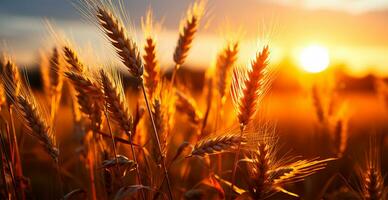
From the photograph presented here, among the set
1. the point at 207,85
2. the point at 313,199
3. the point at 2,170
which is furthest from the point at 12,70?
the point at 313,199

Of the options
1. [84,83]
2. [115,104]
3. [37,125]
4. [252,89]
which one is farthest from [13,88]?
[252,89]

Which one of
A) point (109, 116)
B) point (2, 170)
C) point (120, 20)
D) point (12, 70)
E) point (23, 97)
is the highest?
point (120, 20)

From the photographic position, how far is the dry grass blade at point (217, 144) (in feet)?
7.12

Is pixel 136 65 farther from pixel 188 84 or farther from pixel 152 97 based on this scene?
pixel 188 84

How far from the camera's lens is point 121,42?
7.22 feet

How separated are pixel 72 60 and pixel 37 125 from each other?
1.20 feet

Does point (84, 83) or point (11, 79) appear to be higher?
point (11, 79)

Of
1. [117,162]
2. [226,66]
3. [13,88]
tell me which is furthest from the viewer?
[226,66]

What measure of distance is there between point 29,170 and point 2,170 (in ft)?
10.0

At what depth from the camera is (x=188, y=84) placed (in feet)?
12.9

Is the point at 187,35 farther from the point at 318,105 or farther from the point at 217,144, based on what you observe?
the point at 318,105

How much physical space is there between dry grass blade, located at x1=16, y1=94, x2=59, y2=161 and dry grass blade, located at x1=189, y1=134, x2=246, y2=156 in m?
0.70

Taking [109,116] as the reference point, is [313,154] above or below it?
below

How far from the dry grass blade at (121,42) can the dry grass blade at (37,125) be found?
53 cm
